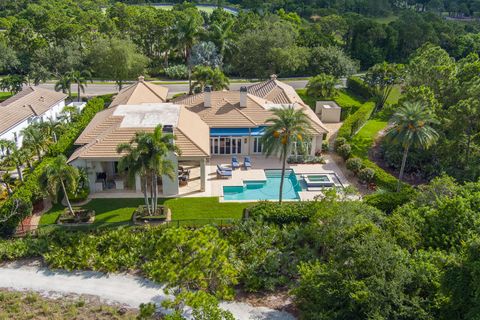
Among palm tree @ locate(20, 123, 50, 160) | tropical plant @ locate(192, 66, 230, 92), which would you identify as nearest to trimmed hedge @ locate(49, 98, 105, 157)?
palm tree @ locate(20, 123, 50, 160)

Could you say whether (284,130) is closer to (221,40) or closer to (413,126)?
(413,126)

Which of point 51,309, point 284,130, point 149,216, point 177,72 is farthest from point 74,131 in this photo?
point 177,72

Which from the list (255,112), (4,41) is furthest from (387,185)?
(4,41)

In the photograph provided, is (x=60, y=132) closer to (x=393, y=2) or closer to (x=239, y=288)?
(x=239, y=288)

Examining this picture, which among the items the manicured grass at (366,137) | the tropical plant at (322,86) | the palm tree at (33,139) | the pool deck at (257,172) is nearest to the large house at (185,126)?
the pool deck at (257,172)

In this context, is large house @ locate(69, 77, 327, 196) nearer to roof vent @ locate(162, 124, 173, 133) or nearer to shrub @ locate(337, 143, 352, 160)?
roof vent @ locate(162, 124, 173, 133)
